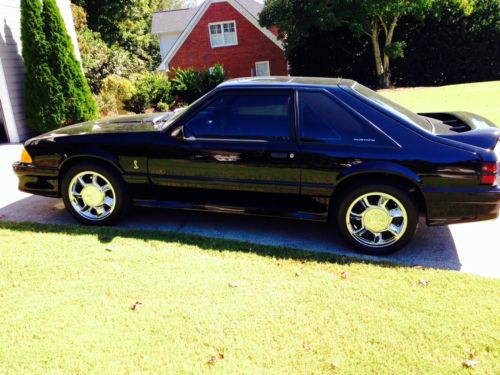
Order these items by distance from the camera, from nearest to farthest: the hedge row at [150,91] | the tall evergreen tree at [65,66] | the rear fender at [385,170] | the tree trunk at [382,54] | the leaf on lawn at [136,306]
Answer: the leaf on lawn at [136,306], the rear fender at [385,170], the tall evergreen tree at [65,66], the hedge row at [150,91], the tree trunk at [382,54]

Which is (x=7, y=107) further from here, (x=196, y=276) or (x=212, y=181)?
(x=196, y=276)

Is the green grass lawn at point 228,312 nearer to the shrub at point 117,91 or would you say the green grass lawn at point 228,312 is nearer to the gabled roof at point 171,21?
the shrub at point 117,91

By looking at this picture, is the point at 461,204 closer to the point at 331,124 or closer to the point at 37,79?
the point at 331,124

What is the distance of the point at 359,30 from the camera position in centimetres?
2142

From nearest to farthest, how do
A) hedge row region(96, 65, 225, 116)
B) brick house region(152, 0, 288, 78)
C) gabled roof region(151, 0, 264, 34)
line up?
1. hedge row region(96, 65, 225, 116)
2. brick house region(152, 0, 288, 78)
3. gabled roof region(151, 0, 264, 34)

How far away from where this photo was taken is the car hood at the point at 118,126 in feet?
16.4

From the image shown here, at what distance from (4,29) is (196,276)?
8613 millimetres

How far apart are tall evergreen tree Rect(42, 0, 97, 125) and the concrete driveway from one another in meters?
4.92

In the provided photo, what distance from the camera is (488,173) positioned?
4.01 metres

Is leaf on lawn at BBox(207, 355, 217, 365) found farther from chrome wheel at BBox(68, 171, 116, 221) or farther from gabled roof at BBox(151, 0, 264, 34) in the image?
gabled roof at BBox(151, 0, 264, 34)

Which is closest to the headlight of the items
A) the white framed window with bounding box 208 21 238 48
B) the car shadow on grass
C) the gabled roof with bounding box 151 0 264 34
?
the car shadow on grass

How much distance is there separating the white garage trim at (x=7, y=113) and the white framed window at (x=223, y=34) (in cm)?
2197

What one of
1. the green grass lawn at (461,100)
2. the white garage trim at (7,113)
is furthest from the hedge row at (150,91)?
the green grass lawn at (461,100)

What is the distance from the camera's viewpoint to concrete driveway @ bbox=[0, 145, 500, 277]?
14.2ft
